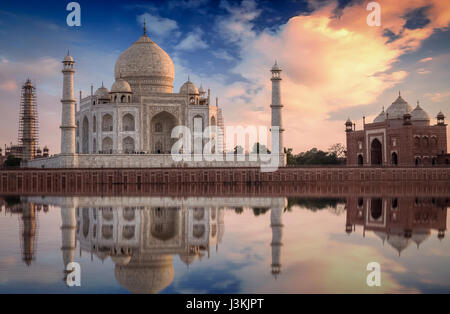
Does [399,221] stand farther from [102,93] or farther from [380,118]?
[380,118]

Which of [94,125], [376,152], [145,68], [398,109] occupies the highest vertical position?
[145,68]

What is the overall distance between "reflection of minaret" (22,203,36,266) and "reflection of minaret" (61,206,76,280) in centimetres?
46

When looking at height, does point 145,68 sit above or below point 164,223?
above

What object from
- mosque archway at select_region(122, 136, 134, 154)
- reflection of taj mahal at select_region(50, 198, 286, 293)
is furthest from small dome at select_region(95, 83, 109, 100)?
reflection of taj mahal at select_region(50, 198, 286, 293)

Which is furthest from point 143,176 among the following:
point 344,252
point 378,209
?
point 344,252

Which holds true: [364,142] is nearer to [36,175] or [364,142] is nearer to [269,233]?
[36,175]

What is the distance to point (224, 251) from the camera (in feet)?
22.7

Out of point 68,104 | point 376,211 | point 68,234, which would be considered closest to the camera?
point 68,234

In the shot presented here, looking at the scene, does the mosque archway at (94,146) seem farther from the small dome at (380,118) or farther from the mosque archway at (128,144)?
the small dome at (380,118)

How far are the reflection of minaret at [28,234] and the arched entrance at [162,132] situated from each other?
73.5 ft

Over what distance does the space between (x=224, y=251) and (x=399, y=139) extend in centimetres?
3561

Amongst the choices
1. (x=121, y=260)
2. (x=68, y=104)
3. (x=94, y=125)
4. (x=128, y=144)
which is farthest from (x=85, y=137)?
(x=121, y=260)

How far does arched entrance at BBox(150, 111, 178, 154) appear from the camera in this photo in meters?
35.9

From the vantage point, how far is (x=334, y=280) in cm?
520
